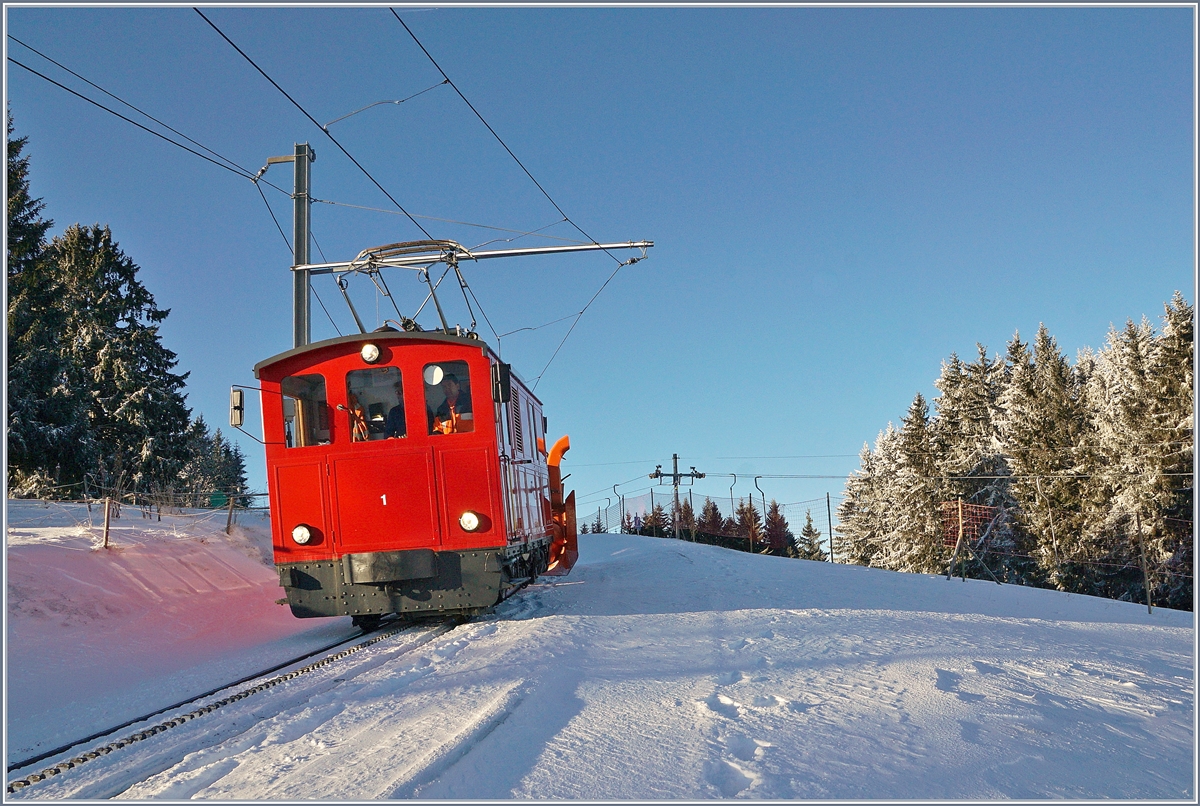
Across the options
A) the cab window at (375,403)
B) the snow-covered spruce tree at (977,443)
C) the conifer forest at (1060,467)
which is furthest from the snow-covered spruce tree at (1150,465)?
the cab window at (375,403)

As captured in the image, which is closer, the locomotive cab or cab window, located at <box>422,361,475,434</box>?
the locomotive cab

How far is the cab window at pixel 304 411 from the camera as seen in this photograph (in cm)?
886

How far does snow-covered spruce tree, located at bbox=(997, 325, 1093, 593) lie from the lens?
31303 millimetres

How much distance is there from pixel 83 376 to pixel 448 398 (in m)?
23.4

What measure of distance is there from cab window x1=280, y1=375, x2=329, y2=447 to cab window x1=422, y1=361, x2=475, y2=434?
1.20 metres

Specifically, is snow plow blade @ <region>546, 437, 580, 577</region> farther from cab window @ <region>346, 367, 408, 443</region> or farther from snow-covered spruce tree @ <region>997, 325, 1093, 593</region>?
snow-covered spruce tree @ <region>997, 325, 1093, 593</region>

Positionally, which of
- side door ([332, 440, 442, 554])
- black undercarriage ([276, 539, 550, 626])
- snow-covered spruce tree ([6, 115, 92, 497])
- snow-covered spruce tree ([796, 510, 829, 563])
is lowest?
snow-covered spruce tree ([796, 510, 829, 563])

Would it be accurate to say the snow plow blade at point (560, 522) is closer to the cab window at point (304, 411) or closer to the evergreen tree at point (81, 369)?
the cab window at point (304, 411)

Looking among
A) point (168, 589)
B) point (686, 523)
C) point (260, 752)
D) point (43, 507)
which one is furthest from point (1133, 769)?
point (686, 523)

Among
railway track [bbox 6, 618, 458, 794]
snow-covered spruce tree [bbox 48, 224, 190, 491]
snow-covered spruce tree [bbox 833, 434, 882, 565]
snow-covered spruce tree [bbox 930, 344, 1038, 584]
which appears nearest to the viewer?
railway track [bbox 6, 618, 458, 794]

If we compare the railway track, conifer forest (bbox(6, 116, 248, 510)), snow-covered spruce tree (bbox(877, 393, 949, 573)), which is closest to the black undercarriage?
the railway track

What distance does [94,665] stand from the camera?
726cm

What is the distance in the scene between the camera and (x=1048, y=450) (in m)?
34.9

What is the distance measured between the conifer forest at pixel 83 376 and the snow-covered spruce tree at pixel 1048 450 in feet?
98.3
